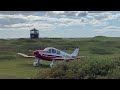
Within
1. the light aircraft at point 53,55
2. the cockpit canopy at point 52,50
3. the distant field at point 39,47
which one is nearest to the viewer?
the distant field at point 39,47

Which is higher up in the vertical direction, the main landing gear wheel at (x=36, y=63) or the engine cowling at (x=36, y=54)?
the engine cowling at (x=36, y=54)

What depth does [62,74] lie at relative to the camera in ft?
16.2

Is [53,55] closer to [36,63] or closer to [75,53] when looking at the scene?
[36,63]

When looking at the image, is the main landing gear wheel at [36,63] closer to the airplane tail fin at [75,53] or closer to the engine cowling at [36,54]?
the engine cowling at [36,54]

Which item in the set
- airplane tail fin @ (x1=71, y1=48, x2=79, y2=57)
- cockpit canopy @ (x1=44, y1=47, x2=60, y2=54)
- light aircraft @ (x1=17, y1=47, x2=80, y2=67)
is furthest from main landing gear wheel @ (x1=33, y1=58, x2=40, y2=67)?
airplane tail fin @ (x1=71, y1=48, x2=79, y2=57)

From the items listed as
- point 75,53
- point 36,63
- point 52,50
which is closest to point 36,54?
point 36,63

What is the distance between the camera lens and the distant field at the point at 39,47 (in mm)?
4609

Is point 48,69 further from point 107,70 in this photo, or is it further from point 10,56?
point 107,70

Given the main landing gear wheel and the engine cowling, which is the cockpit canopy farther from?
the main landing gear wheel

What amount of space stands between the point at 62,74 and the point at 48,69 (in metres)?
0.27

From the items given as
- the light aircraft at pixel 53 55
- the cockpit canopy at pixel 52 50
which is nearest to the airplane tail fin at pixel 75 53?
the light aircraft at pixel 53 55

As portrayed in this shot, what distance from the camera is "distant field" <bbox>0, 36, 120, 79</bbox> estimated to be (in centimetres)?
461
